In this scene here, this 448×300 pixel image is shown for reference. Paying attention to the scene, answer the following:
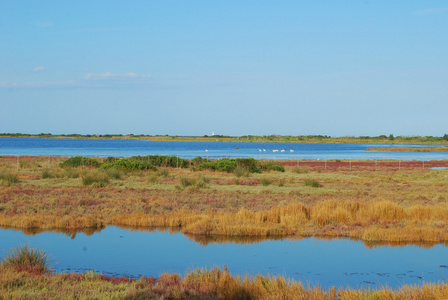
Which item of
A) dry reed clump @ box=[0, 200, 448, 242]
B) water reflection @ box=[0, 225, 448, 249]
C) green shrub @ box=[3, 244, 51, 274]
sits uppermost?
green shrub @ box=[3, 244, 51, 274]

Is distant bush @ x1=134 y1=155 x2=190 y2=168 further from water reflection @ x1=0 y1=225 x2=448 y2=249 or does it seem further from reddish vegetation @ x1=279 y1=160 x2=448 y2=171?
water reflection @ x1=0 y1=225 x2=448 y2=249

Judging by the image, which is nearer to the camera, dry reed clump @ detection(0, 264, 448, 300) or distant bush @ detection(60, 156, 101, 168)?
dry reed clump @ detection(0, 264, 448, 300)

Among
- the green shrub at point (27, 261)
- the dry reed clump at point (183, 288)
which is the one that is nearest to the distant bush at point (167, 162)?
the green shrub at point (27, 261)

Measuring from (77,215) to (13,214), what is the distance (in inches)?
103

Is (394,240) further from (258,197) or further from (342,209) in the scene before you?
(258,197)

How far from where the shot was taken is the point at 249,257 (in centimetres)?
1409

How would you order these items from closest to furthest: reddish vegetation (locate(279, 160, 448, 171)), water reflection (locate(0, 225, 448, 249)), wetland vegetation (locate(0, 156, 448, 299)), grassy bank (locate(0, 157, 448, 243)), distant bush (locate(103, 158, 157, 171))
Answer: wetland vegetation (locate(0, 156, 448, 299))
water reflection (locate(0, 225, 448, 249))
grassy bank (locate(0, 157, 448, 243))
distant bush (locate(103, 158, 157, 171))
reddish vegetation (locate(279, 160, 448, 171))

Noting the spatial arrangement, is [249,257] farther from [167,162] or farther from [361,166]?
[361,166]

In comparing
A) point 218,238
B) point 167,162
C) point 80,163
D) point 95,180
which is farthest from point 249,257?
point 167,162

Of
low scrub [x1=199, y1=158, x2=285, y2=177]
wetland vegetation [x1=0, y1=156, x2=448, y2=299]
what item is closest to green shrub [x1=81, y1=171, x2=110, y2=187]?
wetland vegetation [x1=0, y1=156, x2=448, y2=299]

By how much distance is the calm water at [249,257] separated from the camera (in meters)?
12.3

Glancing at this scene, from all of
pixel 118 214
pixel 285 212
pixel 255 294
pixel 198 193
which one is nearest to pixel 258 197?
pixel 198 193

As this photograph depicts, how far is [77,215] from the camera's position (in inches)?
772

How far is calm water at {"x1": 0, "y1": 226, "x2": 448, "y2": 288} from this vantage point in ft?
40.3
